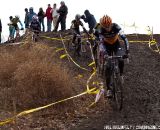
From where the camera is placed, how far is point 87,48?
22609 millimetres

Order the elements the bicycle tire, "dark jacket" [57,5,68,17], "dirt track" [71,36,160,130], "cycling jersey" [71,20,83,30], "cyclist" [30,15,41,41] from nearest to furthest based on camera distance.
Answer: "dirt track" [71,36,160,130], the bicycle tire, "cycling jersey" [71,20,83,30], "cyclist" [30,15,41,41], "dark jacket" [57,5,68,17]

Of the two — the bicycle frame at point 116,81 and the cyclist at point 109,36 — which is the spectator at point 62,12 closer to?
the cyclist at point 109,36

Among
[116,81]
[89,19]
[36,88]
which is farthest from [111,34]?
[89,19]

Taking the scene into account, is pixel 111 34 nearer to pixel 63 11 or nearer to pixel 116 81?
pixel 116 81

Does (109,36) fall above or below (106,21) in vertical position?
below

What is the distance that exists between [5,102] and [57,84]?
1543mm

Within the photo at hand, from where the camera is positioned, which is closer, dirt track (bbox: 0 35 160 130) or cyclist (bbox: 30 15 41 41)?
dirt track (bbox: 0 35 160 130)

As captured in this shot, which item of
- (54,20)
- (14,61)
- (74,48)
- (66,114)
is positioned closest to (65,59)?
(74,48)

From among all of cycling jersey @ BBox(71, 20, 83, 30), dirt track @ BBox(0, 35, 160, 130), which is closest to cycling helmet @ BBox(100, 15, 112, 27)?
dirt track @ BBox(0, 35, 160, 130)

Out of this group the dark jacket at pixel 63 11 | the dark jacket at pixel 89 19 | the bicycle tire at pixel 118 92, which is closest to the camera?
the bicycle tire at pixel 118 92

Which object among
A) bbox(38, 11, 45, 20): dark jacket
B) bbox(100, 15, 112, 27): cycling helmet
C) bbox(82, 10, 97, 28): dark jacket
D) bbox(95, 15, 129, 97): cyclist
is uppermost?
bbox(38, 11, 45, 20): dark jacket

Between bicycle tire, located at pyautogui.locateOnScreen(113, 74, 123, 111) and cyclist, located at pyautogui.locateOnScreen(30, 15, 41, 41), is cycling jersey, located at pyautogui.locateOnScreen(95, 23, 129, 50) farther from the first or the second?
cyclist, located at pyautogui.locateOnScreen(30, 15, 41, 41)

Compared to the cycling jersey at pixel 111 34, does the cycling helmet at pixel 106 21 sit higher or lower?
higher

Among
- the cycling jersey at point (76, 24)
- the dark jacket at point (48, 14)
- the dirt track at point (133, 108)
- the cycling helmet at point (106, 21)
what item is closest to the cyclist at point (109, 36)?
the cycling helmet at point (106, 21)
